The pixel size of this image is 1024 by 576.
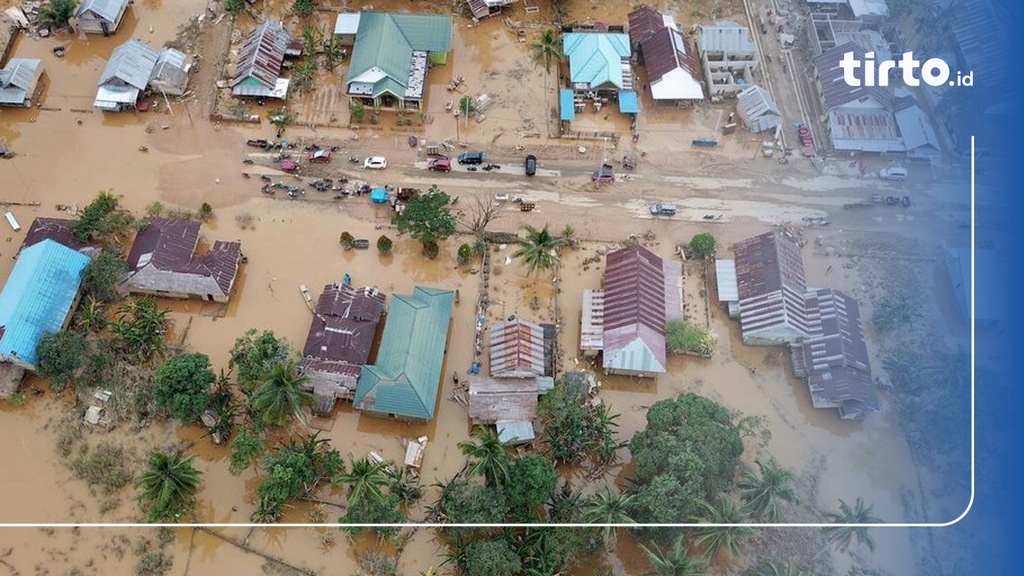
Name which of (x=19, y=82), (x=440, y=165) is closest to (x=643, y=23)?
(x=440, y=165)

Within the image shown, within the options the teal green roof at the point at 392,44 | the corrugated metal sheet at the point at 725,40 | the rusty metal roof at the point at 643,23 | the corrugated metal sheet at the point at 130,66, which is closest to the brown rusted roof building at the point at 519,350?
the teal green roof at the point at 392,44

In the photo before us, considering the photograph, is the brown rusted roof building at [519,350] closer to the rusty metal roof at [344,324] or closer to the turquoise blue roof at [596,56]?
the rusty metal roof at [344,324]

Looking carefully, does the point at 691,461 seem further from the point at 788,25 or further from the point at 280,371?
the point at 788,25

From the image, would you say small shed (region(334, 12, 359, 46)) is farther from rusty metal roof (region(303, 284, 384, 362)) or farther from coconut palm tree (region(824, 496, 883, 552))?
coconut palm tree (region(824, 496, 883, 552))

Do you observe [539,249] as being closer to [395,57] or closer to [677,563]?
[677,563]

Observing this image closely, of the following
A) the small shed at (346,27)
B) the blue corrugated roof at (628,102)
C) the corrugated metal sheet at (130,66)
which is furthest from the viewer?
the small shed at (346,27)

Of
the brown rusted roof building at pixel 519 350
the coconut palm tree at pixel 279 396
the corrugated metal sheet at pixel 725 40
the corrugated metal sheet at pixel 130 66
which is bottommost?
the coconut palm tree at pixel 279 396

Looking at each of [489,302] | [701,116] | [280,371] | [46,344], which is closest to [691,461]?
[489,302]
